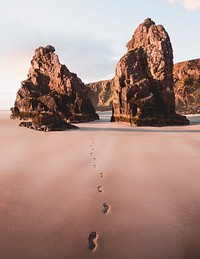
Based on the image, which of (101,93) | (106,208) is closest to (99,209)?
(106,208)

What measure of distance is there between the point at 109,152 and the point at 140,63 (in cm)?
2038

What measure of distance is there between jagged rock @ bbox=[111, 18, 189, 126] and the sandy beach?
15.8m

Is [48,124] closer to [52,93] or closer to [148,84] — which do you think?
[148,84]

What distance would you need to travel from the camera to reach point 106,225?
3277mm

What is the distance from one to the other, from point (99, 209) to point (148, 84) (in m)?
21.8

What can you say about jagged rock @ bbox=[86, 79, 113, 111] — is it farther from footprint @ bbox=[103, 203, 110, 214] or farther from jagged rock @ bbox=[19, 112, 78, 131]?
footprint @ bbox=[103, 203, 110, 214]

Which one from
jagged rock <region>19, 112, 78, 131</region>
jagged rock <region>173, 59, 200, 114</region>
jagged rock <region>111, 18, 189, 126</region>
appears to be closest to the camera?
jagged rock <region>19, 112, 78, 131</region>

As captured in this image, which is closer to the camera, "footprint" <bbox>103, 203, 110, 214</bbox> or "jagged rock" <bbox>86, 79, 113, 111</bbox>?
"footprint" <bbox>103, 203, 110, 214</bbox>

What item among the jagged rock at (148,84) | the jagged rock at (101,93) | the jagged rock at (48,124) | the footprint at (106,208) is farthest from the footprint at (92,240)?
the jagged rock at (101,93)

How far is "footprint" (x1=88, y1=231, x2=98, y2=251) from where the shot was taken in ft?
9.18

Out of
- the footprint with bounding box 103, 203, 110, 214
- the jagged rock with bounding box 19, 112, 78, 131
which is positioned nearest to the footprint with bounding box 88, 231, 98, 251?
the footprint with bounding box 103, 203, 110, 214

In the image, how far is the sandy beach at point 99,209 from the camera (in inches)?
109

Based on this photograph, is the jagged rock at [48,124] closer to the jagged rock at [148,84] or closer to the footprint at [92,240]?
the jagged rock at [148,84]

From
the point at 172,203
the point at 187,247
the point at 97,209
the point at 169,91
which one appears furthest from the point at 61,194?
the point at 169,91
